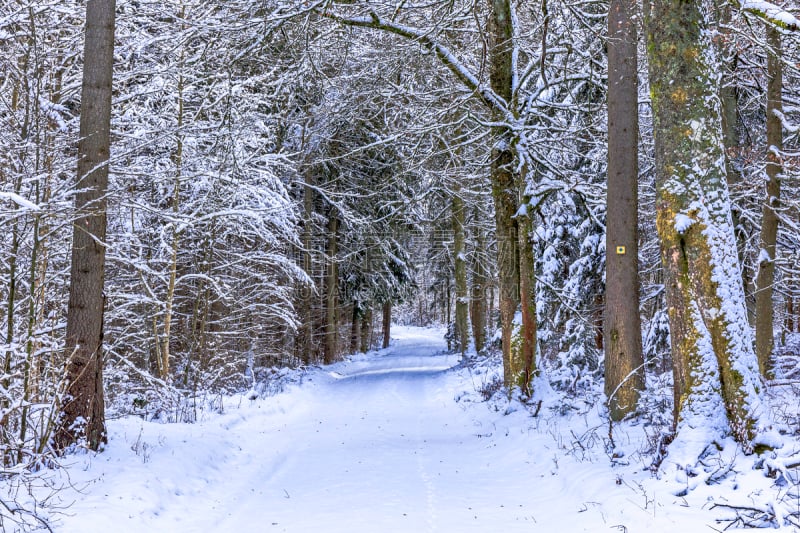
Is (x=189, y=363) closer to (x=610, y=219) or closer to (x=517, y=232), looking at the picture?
(x=517, y=232)

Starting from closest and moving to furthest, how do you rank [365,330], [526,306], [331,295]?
[526,306], [331,295], [365,330]

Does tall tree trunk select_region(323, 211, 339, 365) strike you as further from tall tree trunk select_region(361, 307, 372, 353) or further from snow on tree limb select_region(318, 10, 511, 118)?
snow on tree limb select_region(318, 10, 511, 118)

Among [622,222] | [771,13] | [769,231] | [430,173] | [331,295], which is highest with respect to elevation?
[430,173]

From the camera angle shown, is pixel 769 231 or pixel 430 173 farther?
pixel 430 173

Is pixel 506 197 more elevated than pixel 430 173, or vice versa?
pixel 430 173

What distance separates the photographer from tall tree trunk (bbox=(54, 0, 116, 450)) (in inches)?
269

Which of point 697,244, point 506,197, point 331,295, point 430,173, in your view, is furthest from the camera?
point 331,295

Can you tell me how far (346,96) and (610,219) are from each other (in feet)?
26.3

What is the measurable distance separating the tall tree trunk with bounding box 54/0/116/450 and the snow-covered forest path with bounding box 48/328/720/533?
53cm

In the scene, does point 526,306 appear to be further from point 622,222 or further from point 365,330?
point 365,330

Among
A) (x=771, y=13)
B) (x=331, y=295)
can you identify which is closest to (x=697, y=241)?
(x=771, y=13)

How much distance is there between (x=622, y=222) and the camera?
28.3 ft

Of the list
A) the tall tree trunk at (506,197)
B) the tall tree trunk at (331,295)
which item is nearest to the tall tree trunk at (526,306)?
the tall tree trunk at (506,197)

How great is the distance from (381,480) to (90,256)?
4361 mm
